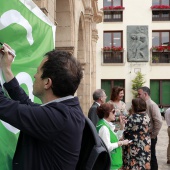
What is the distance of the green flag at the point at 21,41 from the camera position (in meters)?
1.93

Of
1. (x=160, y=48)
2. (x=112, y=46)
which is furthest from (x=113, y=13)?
(x=160, y=48)

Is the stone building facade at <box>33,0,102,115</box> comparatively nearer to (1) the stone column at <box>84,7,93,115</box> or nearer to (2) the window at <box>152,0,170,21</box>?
(1) the stone column at <box>84,7,93,115</box>

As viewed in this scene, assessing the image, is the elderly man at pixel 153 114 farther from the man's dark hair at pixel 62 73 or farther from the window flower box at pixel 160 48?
the window flower box at pixel 160 48

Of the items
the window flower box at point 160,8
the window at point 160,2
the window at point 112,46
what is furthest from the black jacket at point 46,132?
the window at point 160,2

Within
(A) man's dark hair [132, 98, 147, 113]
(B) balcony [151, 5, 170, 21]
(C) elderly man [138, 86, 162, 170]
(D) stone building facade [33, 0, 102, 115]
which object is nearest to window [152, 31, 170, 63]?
(B) balcony [151, 5, 170, 21]

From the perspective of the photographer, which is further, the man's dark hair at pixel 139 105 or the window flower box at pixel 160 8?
the window flower box at pixel 160 8

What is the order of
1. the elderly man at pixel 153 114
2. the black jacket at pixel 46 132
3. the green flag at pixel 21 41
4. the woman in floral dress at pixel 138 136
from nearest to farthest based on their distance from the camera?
the black jacket at pixel 46 132, the green flag at pixel 21 41, the woman in floral dress at pixel 138 136, the elderly man at pixel 153 114

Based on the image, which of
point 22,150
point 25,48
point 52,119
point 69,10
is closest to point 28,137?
point 22,150

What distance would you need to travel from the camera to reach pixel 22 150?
1.67m

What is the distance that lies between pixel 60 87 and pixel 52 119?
0.64 feet

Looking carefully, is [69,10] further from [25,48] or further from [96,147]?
[96,147]

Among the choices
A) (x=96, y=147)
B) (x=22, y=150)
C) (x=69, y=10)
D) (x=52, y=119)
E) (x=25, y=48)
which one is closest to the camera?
(x=52, y=119)

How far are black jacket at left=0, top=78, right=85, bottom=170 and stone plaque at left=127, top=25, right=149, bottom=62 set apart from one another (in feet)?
78.6

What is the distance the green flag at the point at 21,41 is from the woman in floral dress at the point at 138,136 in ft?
8.35
